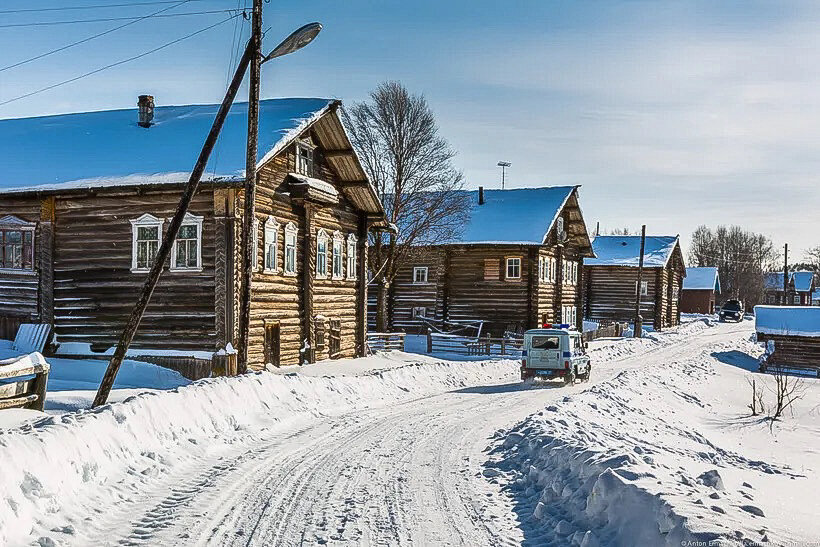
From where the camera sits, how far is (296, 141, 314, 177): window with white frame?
23625 mm

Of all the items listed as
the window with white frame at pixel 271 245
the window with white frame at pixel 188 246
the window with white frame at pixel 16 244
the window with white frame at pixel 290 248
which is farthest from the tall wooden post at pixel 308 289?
the window with white frame at pixel 16 244

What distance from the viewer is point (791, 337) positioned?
38.6 m

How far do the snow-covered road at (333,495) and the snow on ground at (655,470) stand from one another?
0.60m

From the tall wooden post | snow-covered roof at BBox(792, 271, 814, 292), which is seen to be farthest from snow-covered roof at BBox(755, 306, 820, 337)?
snow-covered roof at BBox(792, 271, 814, 292)

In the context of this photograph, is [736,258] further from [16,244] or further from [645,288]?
[16,244]

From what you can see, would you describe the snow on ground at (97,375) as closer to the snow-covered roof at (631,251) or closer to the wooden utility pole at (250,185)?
the wooden utility pole at (250,185)

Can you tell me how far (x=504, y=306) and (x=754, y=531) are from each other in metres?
31.8

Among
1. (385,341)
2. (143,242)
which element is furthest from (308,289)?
(385,341)

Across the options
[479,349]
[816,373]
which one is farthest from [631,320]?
[479,349]

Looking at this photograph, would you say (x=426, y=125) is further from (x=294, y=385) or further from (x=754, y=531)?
(x=754, y=531)

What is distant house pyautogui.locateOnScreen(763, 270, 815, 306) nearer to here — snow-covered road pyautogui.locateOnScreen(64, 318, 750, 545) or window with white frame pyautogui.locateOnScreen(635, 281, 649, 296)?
window with white frame pyautogui.locateOnScreen(635, 281, 649, 296)

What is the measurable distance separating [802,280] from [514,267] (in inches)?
3629

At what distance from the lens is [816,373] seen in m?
37.3

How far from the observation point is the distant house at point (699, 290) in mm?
84312
